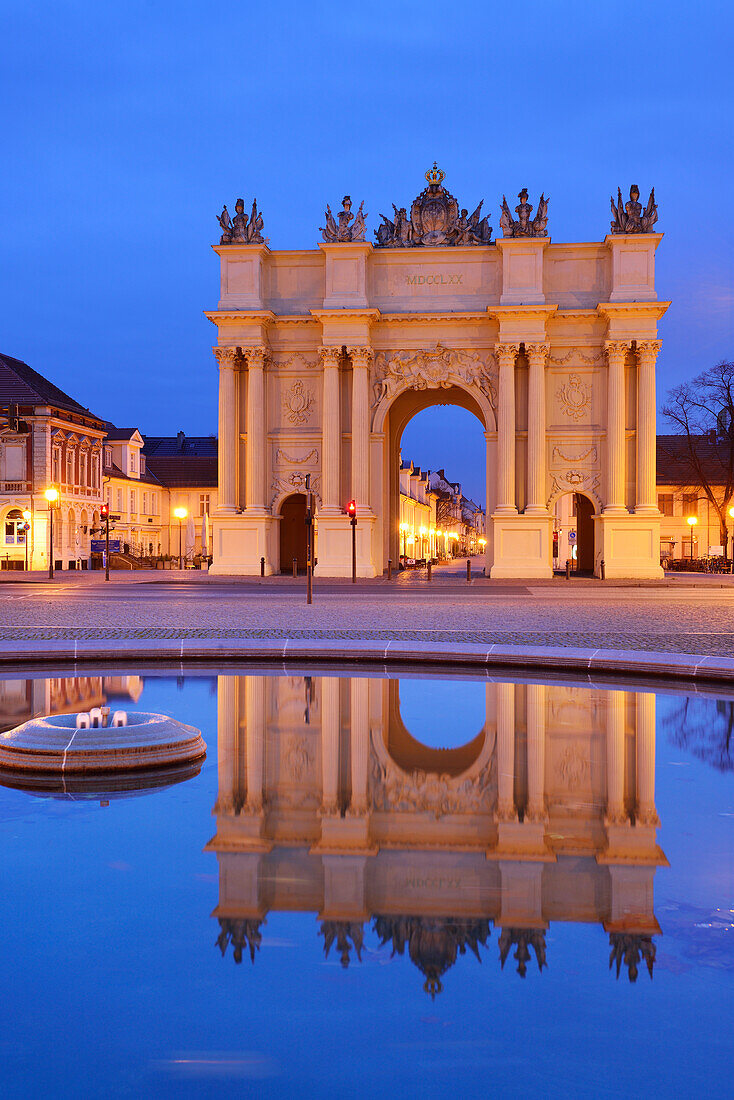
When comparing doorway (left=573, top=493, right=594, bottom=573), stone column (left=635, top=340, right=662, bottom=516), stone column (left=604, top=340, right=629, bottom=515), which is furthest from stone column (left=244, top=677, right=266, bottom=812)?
doorway (left=573, top=493, right=594, bottom=573)

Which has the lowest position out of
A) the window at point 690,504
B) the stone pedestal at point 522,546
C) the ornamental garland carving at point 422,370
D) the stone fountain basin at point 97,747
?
the stone fountain basin at point 97,747

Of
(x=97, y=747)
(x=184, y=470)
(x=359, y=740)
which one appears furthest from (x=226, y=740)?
(x=184, y=470)

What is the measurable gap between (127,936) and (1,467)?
2251 inches

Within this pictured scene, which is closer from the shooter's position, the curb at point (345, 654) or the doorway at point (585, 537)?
the curb at point (345, 654)

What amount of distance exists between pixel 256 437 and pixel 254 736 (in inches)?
1526

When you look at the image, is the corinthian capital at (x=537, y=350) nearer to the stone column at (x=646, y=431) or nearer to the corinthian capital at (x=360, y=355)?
the stone column at (x=646, y=431)

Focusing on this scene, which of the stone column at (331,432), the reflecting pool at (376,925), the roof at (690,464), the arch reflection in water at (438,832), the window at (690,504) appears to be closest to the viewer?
the reflecting pool at (376,925)

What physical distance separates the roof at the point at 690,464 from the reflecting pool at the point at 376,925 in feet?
255

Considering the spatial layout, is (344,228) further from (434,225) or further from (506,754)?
(506,754)

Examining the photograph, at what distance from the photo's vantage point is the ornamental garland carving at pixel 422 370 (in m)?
45.2

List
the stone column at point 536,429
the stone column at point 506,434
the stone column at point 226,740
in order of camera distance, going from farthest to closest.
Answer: the stone column at point 506,434 → the stone column at point 536,429 → the stone column at point 226,740

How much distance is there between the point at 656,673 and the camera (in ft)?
38.3

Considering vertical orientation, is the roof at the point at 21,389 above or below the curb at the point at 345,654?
above

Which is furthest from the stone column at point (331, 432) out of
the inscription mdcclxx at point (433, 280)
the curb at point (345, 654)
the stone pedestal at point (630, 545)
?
the curb at point (345, 654)
